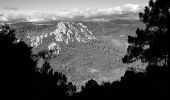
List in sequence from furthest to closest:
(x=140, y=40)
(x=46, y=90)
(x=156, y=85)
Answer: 1. (x=46, y=90)
2. (x=140, y=40)
3. (x=156, y=85)

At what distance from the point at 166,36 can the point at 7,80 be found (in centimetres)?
1589

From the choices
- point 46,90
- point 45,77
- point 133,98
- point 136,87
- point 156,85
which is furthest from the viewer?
point 45,77

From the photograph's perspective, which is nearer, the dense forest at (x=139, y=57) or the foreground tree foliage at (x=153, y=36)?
the dense forest at (x=139, y=57)

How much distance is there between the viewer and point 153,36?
76.3 feet

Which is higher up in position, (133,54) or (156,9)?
(156,9)

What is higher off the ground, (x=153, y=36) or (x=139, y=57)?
(x=153, y=36)

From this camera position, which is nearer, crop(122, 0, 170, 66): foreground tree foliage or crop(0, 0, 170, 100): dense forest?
crop(0, 0, 170, 100): dense forest

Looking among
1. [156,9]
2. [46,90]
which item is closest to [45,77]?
[46,90]

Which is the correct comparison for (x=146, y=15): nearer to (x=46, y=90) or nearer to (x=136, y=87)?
(x=136, y=87)

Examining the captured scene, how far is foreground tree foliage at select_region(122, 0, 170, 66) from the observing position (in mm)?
22531

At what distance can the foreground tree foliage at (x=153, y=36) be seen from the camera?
22.5 meters

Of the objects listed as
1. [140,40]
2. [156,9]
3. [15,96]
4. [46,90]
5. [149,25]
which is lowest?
[46,90]

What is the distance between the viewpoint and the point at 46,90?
33.4m

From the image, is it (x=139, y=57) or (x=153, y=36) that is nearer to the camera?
(x=153, y=36)
